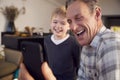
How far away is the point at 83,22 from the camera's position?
106 centimetres

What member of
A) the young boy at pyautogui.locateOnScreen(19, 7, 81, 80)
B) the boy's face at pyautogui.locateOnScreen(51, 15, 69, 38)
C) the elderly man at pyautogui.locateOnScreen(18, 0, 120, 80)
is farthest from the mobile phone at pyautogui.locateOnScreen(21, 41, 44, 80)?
the elderly man at pyautogui.locateOnScreen(18, 0, 120, 80)

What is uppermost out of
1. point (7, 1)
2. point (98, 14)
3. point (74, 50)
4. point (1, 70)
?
point (7, 1)

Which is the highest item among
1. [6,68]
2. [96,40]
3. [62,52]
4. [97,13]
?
[97,13]

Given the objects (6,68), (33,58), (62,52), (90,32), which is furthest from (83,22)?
(6,68)

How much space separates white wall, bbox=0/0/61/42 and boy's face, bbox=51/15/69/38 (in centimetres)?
401

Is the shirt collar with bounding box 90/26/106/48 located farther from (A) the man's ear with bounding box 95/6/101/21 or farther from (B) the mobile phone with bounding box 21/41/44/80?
(B) the mobile phone with bounding box 21/41/44/80

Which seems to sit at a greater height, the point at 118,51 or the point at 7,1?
the point at 7,1

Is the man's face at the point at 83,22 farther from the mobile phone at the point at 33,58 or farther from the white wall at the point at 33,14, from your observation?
the white wall at the point at 33,14

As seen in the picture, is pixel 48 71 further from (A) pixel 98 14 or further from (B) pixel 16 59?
(B) pixel 16 59

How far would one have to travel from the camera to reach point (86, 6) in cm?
106

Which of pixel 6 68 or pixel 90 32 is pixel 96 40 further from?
pixel 6 68

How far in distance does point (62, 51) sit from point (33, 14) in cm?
464

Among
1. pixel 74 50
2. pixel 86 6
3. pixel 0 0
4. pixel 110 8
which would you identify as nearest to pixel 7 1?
pixel 0 0

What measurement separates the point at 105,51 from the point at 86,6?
9.7 inches
